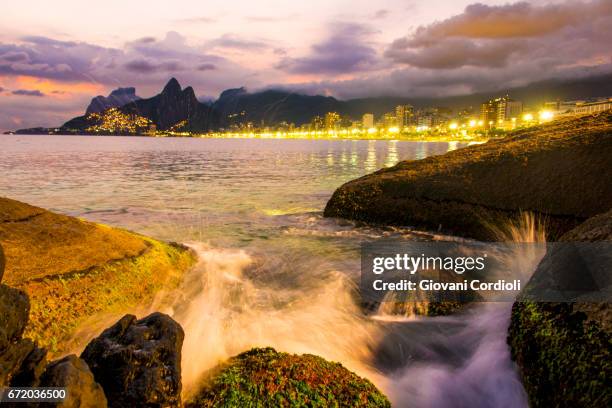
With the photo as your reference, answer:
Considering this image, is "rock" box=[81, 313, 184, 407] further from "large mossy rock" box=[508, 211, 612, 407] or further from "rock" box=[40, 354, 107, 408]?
"large mossy rock" box=[508, 211, 612, 407]

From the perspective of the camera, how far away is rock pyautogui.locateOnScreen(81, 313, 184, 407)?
3521mm

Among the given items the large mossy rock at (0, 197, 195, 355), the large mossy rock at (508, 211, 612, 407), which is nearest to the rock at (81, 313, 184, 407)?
the large mossy rock at (0, 197, 195, 355)

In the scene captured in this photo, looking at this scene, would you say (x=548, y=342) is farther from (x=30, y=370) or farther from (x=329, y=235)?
(x=329, y=235)

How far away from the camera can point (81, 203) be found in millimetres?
19547

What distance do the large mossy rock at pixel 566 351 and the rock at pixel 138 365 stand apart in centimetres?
355

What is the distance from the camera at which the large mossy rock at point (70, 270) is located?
5.22 m

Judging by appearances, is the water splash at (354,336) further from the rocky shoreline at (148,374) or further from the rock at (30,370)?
the rock at (30,370)

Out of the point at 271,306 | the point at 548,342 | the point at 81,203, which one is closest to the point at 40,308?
the point at 271,306

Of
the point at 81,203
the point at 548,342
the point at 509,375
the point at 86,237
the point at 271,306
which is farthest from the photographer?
the point at 81,203

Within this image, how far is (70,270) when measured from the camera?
5.89m

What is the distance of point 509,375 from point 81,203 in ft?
65.1

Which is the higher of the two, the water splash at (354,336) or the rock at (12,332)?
the rock at (12,332)

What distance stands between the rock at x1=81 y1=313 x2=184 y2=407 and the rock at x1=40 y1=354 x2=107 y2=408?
0.98ft

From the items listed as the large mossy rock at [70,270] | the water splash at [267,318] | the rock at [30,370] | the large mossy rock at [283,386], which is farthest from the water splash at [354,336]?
the rock at [30,370]
